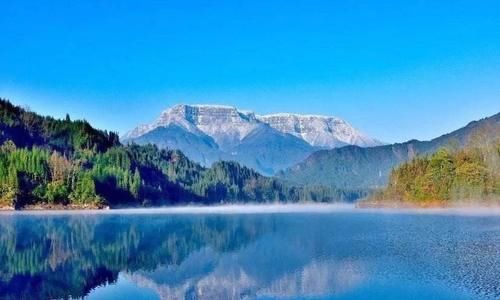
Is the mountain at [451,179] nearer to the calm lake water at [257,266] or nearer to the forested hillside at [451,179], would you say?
the forested hillside at [451,179]

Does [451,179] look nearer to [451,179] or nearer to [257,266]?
[451,179]

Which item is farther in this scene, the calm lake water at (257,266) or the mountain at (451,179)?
the mountain at (451,179)

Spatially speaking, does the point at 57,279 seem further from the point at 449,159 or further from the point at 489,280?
the point at 449,159

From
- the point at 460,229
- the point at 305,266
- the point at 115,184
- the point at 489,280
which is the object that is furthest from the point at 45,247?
the point at 115,184

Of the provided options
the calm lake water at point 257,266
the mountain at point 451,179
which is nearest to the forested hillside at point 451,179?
the mountain at point 451,179

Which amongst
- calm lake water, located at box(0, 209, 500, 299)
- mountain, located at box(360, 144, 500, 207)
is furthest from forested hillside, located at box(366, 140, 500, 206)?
calm lake water, located at box(0, 209, 500, 299)

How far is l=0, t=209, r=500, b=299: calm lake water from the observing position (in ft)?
117

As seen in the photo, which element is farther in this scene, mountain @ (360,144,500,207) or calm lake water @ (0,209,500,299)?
mountain @ (360,144,500,207)

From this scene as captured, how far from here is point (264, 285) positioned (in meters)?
38.2

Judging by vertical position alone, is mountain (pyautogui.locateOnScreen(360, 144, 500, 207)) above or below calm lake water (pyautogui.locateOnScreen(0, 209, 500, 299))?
above

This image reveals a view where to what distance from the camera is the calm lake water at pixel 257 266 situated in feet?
117

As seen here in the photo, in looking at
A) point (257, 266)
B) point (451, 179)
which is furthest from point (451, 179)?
point (257, 266)

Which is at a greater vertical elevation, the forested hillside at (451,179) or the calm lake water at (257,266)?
the forested hillside at (451,179)

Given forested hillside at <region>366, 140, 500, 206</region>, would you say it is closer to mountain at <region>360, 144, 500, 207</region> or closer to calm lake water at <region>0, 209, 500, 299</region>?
mountain at <region>360, 144, 500, 207</region>
